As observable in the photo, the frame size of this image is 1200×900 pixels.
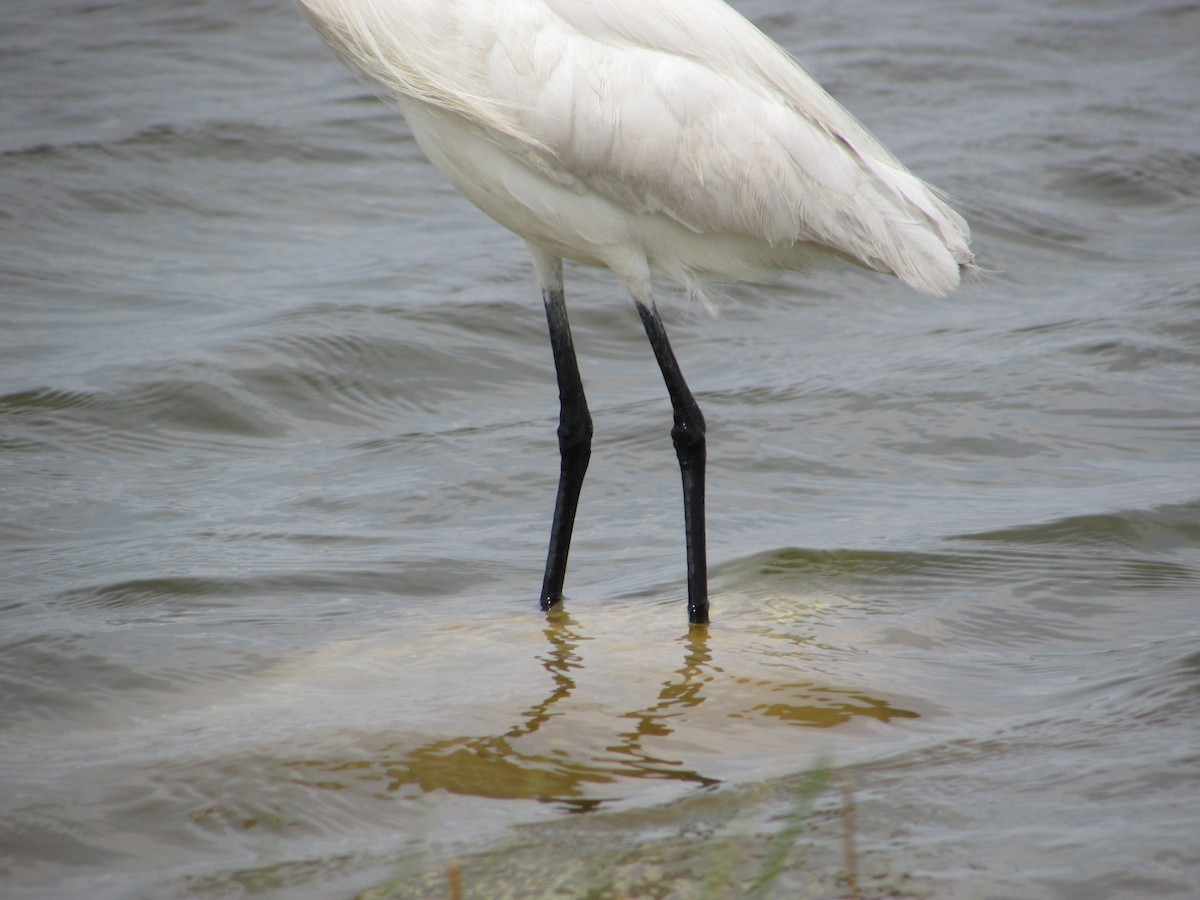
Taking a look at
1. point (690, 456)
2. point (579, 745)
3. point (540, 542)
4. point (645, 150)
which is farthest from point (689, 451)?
point (579, 745)

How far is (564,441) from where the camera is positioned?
448 centimetres

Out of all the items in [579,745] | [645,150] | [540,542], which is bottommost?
[540,542]

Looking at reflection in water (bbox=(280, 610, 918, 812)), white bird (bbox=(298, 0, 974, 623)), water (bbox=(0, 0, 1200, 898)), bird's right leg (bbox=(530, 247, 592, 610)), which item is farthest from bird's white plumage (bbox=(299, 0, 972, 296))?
reflection in water (bbox=(280, 610, 918, 812))

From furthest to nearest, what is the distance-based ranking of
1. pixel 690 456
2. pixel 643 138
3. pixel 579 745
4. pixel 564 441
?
pixel 564 441 → pixel 690 456 → pixel 643 138 → pixel 579 745

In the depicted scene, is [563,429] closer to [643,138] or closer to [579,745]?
[643,138]

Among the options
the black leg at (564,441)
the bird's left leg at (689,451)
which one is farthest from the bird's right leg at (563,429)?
the bird's left leg at (689,451)

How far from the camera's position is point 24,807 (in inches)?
117

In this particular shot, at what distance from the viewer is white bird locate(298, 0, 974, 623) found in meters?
3.68

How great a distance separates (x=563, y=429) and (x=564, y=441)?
0.12ft

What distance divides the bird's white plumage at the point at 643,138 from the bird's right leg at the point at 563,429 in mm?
122

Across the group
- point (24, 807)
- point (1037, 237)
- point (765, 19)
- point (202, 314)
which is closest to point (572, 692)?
point (24, 807)

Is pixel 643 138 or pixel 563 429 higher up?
pixel 643 138

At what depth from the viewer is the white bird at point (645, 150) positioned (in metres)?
3.68

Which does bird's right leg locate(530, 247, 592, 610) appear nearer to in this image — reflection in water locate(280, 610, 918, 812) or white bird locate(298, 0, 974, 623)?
white bird locate(298, 0, 974, 623)
